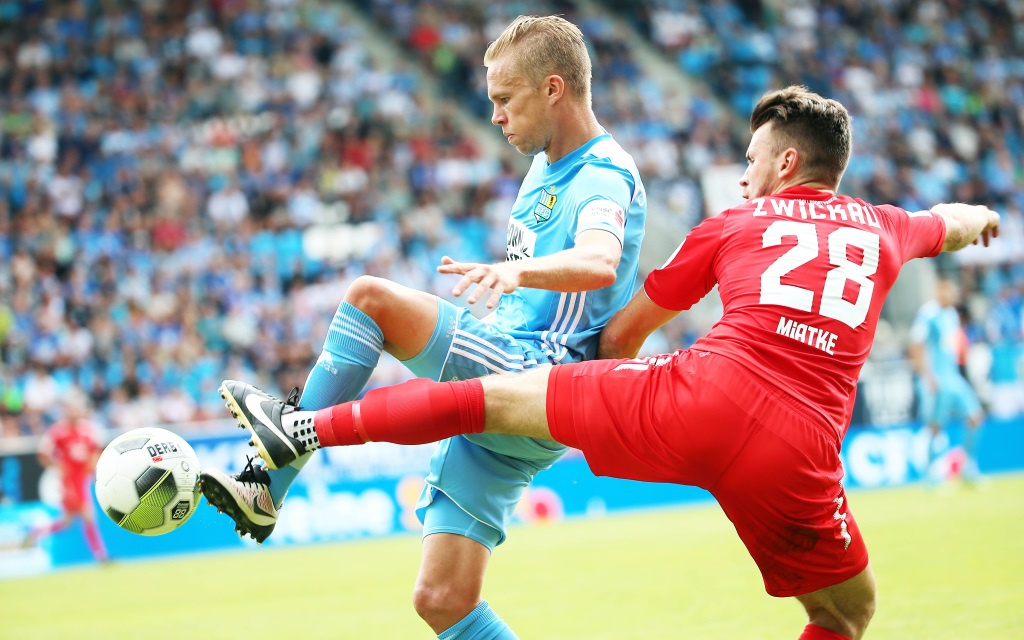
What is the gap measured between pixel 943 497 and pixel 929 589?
7335mm

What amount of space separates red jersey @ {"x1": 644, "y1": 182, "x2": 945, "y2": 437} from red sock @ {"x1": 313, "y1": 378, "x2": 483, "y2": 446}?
0.86 m

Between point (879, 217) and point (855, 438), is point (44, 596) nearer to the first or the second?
point (879, 217)

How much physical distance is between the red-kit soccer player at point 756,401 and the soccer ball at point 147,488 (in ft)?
2.29

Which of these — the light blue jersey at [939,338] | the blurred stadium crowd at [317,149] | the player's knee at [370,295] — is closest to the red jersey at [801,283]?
the player's knee at [370,295]

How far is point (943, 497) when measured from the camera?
14297mm

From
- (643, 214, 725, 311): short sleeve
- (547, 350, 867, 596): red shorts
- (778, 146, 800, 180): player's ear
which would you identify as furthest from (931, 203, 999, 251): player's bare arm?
(547, 350, 867, 596): red shorts

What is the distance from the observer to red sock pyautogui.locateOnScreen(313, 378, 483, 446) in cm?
403

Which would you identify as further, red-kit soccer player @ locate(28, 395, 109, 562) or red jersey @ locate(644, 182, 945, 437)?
red-kit soccer player @ locate(28, 395, 109, 562)

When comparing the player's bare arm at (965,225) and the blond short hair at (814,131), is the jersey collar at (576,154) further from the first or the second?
the player's bare arm at (965,225)

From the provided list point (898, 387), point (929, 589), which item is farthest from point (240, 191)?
point (929, 589)

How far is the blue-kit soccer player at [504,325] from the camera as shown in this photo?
432 cm

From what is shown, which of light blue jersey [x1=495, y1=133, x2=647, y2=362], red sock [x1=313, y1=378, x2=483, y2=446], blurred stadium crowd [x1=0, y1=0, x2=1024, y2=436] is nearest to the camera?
red sock [x1=313, y1=378, x2=483, y2=446]

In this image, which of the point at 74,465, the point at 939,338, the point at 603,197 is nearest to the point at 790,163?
the point at 603,197

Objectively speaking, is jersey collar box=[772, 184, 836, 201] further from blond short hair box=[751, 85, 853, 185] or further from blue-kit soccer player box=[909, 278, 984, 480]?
blue-kit soccer player box=[909, 278, 984, 480]
